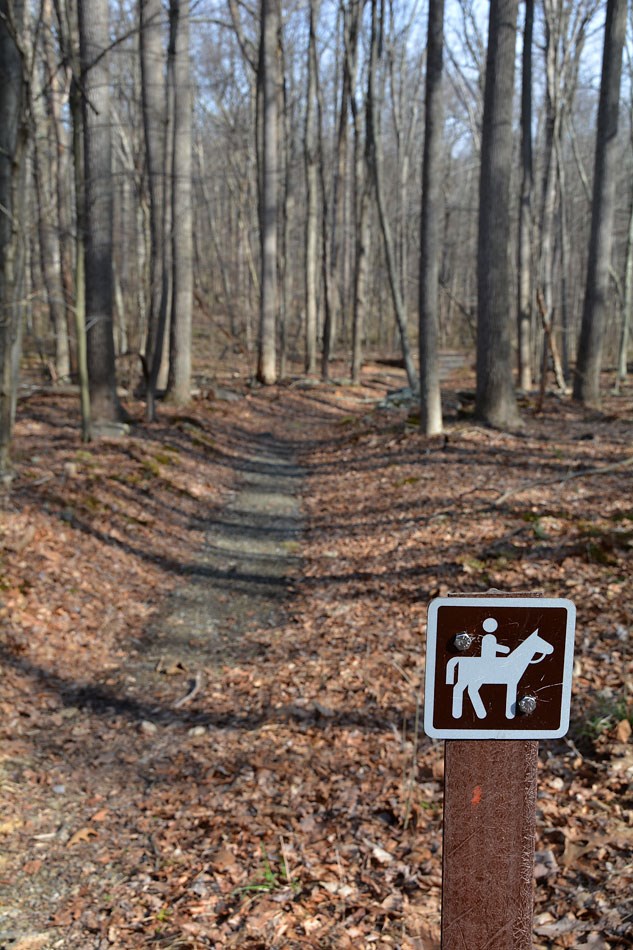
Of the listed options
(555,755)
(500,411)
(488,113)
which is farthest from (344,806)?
(488,113)

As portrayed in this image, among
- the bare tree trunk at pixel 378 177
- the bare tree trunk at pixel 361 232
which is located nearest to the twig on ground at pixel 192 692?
the bare tree trunk at pixel 378 177

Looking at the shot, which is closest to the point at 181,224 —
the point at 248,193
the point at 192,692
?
the point at 192,692

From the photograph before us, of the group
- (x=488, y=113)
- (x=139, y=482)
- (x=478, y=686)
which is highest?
(x=488, y=113)

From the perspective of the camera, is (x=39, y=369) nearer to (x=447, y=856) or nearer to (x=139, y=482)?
(x=139, y=482)

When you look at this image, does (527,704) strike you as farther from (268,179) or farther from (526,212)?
(268,179)

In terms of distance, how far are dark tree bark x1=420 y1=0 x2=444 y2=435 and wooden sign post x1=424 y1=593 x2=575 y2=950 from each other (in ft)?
35.6

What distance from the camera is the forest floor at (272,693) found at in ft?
11.1

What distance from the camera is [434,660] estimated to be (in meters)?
Result: 1.64

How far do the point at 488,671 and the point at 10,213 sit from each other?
26.4 ft

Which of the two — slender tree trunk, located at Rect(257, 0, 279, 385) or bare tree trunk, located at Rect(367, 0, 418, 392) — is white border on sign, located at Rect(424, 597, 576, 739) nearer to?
bare tree trunk, located at Rect(367, 0, 418, 392)

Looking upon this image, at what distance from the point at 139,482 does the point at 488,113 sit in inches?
326

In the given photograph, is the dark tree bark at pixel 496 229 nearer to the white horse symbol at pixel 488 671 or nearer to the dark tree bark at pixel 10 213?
Result: the dark tree bark at pixel 10 213

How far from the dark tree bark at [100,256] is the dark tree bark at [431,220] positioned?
4.98 metres

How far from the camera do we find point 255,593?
303 inches
